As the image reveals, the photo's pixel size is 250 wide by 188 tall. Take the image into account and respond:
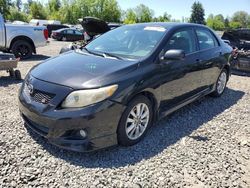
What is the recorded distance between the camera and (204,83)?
552cm

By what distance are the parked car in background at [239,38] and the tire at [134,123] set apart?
7.27 metres

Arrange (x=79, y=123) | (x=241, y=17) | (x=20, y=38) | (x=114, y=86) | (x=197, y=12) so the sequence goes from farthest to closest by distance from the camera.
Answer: (x=241, y=17)
(x=197, y=12)
(x=20, y=38)
(x=114, y=86)
(x=79, y=123)

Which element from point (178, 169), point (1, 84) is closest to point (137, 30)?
point (178, 169)

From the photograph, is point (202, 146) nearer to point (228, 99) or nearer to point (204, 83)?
point (204, 83)

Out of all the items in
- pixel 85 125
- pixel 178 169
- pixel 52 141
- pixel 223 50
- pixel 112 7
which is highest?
pixel 112 7

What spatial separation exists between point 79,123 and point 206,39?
11.5 feet

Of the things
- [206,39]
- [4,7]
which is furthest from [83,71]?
[4,7]

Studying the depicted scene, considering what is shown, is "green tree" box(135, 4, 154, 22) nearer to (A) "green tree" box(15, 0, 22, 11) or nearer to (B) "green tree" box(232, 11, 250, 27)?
(B) "green tree" box(232, 11, 250, 27)

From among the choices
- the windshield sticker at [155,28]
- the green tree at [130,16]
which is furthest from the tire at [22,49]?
Answer: the green tree at [130,16]

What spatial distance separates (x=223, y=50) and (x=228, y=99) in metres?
1.10

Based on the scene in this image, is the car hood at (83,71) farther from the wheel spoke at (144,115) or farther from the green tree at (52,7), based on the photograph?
the green tree at (52,7)

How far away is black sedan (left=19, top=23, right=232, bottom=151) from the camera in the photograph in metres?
3.32

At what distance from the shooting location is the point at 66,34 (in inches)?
1093

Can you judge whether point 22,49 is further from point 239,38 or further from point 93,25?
point 239,38
